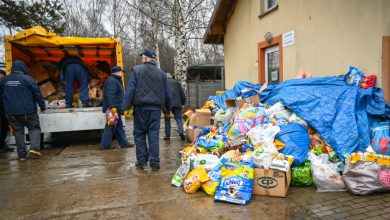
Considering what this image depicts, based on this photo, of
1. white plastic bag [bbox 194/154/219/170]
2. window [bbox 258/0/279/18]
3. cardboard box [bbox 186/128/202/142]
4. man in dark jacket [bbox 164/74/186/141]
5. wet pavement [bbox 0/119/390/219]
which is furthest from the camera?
window [bbox 258/0/279/18]

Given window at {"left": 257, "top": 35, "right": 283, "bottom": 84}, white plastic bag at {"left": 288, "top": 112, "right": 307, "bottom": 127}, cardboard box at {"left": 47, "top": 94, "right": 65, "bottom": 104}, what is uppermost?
window at {"left": 257, "top": 35, "right": 283, "bottom": 84}

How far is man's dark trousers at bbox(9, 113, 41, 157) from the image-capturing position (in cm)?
560

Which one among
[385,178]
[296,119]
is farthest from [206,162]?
[385,178]

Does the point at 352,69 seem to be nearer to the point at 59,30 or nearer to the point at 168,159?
the point at 168,159

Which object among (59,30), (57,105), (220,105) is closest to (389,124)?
(220,105)

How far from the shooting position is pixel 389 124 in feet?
13.5

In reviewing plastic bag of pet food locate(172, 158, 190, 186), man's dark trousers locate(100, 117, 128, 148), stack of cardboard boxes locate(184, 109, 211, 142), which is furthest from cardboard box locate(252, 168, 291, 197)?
man's dark trousers locate(100, 117, 128, 148)

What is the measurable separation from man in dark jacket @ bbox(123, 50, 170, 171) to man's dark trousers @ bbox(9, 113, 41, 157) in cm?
243

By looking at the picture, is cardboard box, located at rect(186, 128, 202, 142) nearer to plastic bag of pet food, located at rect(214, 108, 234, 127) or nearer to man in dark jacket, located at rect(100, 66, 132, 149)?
plastic bag of pet food, located at rect(214, 108, 234, 127)

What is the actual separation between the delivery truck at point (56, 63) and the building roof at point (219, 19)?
348 centimetres

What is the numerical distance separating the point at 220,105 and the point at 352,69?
10.4ft

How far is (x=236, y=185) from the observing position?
3.30m

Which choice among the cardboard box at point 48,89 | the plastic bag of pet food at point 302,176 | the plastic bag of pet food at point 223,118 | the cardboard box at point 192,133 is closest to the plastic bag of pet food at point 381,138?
the plastic bag of pet food at point 302,176

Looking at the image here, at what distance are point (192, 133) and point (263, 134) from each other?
278cm
